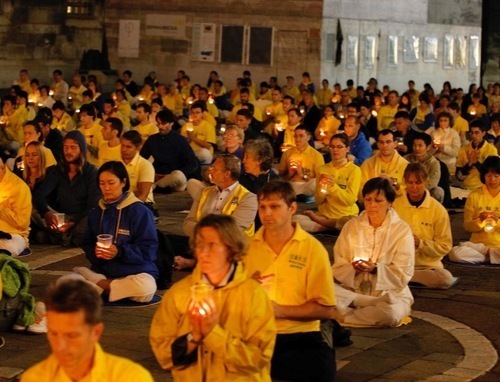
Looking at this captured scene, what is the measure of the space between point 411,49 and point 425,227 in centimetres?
2767

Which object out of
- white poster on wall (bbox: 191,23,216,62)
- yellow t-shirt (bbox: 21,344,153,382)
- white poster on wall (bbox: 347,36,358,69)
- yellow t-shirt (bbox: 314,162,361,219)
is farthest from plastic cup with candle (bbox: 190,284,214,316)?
white poster on wall (bbox: 191,23,216,62)

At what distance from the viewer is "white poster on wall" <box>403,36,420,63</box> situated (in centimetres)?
3902

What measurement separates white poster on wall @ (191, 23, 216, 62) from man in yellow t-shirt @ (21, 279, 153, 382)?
3160 centimetres

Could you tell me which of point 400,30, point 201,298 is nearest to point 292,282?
point 201,298

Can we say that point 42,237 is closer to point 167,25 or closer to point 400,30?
point 167,25

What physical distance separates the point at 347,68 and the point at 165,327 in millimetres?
30817

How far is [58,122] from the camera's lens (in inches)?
882

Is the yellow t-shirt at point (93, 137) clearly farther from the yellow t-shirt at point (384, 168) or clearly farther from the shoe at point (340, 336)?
the shoe at point (340, 336)

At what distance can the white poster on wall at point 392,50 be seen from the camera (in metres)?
38.2

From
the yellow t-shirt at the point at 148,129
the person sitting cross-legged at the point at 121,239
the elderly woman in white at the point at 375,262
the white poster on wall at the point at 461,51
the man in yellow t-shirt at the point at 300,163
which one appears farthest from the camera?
the white poster on wall at the point at 461,51

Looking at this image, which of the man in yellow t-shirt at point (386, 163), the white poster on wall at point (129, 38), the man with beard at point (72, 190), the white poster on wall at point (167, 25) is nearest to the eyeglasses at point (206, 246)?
the man with beard at point (72, 190)

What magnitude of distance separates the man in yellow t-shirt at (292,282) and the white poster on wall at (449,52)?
33.8m

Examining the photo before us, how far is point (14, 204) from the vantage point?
13172 mm

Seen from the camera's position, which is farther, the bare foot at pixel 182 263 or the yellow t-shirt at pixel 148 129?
the yellow t-shirt at pixel 148 129
